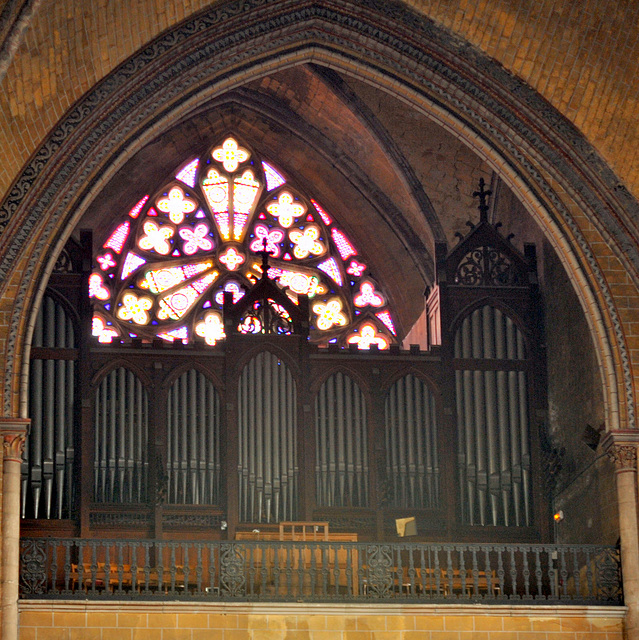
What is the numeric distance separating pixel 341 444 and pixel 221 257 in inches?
175

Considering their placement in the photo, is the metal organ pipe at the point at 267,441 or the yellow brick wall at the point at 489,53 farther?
the metal organ pipe at the point at 267,441

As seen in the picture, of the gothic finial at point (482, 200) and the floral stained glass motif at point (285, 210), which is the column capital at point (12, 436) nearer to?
the gothic finial at point (482, 200)

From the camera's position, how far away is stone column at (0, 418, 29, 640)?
14.8 meters

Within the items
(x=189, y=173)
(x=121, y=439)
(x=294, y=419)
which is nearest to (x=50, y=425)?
(x=121, y=439)

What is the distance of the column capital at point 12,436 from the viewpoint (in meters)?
15.3

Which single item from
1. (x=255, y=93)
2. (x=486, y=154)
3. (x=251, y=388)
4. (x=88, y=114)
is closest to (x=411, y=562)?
(x=251, y=388)

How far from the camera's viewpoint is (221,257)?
2106 centimetres

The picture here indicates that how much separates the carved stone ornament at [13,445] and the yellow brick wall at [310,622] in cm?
145

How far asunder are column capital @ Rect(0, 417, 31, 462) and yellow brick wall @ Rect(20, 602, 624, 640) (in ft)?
4.84

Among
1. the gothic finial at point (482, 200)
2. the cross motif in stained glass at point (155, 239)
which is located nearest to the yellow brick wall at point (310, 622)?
the gothic finial at point (482, 200)

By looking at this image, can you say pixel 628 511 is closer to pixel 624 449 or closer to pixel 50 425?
pixel 624 449

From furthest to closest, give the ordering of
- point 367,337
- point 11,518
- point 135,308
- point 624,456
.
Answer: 1. point 367,337
2. point 135,308
3. point 624,456
4. point 11,518

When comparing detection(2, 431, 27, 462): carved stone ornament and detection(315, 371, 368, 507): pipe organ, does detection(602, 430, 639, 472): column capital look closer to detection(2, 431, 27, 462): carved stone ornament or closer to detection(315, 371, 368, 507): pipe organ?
detection(315, 371, 368, 507): pipe organ

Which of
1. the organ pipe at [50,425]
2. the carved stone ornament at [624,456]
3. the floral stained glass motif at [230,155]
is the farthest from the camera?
the floral stained glass motif at [230,155]
